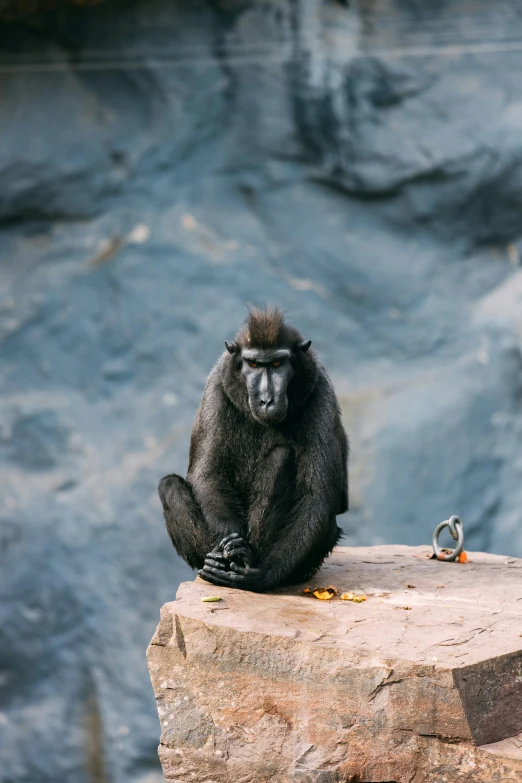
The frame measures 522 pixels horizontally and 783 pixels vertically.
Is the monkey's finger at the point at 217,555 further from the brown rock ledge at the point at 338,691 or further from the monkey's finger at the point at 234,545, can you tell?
the brown rock ledge at the point at 338,691

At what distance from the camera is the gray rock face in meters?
12.6

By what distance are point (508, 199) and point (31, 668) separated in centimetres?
891

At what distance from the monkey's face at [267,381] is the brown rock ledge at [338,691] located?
4.09 ft

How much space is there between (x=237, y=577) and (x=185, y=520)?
60 centimetres

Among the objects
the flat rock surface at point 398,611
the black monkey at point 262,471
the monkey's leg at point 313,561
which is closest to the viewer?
the flat rock surface at point 398,611

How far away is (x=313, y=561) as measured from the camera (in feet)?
22.2

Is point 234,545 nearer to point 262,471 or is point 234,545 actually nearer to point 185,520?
point 185,520

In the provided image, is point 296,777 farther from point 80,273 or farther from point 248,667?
point 80,273

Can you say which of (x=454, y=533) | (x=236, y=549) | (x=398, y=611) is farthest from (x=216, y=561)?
(x=454, y=533)

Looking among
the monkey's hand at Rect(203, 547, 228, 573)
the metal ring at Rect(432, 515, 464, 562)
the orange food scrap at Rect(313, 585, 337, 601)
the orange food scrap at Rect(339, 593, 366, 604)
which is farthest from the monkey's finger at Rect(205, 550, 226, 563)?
the metal ring at Rect(432, 515, 464, 562)

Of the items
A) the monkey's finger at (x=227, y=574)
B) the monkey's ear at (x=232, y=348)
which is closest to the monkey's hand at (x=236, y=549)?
the monkey's finger at (x=227, y=574)

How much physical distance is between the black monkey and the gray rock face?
582cm

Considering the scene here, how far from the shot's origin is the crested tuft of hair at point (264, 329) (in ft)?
21.6

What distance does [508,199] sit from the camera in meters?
13.0
